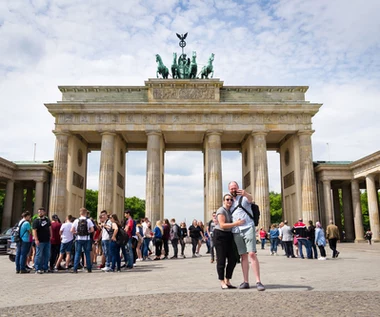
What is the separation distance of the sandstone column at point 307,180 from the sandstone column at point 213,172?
868cm

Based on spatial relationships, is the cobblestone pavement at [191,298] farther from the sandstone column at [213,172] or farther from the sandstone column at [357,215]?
the sandstone column at [357,215]

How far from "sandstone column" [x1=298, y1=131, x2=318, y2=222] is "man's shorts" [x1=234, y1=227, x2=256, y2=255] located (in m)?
32.7

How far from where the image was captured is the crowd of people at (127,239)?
8.00 meters

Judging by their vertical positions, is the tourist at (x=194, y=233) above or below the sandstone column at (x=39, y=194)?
below

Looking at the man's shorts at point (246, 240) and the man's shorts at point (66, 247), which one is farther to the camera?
the man's shorts at point (66, 247)

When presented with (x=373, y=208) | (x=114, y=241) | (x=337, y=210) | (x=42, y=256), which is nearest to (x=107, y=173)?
(x=42, y=256)

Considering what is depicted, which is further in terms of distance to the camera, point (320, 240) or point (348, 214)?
point (348, 214)

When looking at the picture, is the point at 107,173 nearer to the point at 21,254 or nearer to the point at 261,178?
the point at 261,178

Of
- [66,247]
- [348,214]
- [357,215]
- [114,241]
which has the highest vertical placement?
[348,214]

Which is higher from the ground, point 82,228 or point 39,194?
point 39,194

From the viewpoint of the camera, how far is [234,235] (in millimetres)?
8070

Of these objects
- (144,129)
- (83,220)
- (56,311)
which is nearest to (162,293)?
(56,311)

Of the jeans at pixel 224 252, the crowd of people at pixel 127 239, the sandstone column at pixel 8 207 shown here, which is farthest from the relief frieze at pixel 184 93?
the jeans at pixel 224 252

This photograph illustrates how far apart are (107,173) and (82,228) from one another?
26.9 meters
